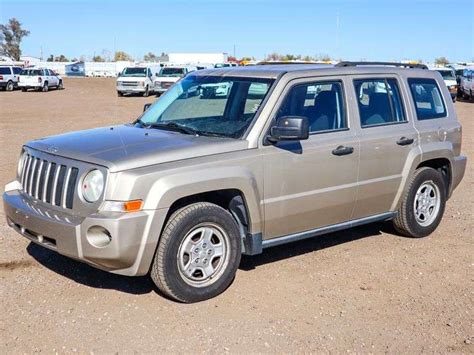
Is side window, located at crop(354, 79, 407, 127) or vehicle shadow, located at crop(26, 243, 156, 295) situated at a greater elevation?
side window, located at crop(354, 79, 407, 127)

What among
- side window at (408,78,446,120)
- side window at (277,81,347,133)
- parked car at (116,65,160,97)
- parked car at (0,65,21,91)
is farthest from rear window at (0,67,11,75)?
side window at (277,81,347,133)

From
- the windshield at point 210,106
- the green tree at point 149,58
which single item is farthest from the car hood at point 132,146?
the green tree at point 149,58

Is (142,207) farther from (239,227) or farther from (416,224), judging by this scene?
(416,224)

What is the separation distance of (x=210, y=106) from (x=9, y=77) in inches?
1633

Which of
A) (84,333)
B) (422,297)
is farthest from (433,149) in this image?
(84,333)

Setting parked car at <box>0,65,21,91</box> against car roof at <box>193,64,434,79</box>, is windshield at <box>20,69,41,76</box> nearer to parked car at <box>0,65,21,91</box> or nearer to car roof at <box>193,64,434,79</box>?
parked car at <box>0,65,21,91</box>

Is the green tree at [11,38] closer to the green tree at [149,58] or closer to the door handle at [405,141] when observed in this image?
the green tree at [149,58]

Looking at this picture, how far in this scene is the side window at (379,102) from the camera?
589 centimetres

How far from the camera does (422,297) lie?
16.5 feet

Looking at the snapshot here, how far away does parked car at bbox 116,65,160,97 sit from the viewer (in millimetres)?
37750

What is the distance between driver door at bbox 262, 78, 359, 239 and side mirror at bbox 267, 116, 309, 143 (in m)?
0.14

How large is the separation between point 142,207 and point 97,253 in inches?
18.0

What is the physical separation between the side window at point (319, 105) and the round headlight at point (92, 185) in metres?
1.76

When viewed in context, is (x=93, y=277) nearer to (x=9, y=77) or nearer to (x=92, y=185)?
(x=92, y=185)
